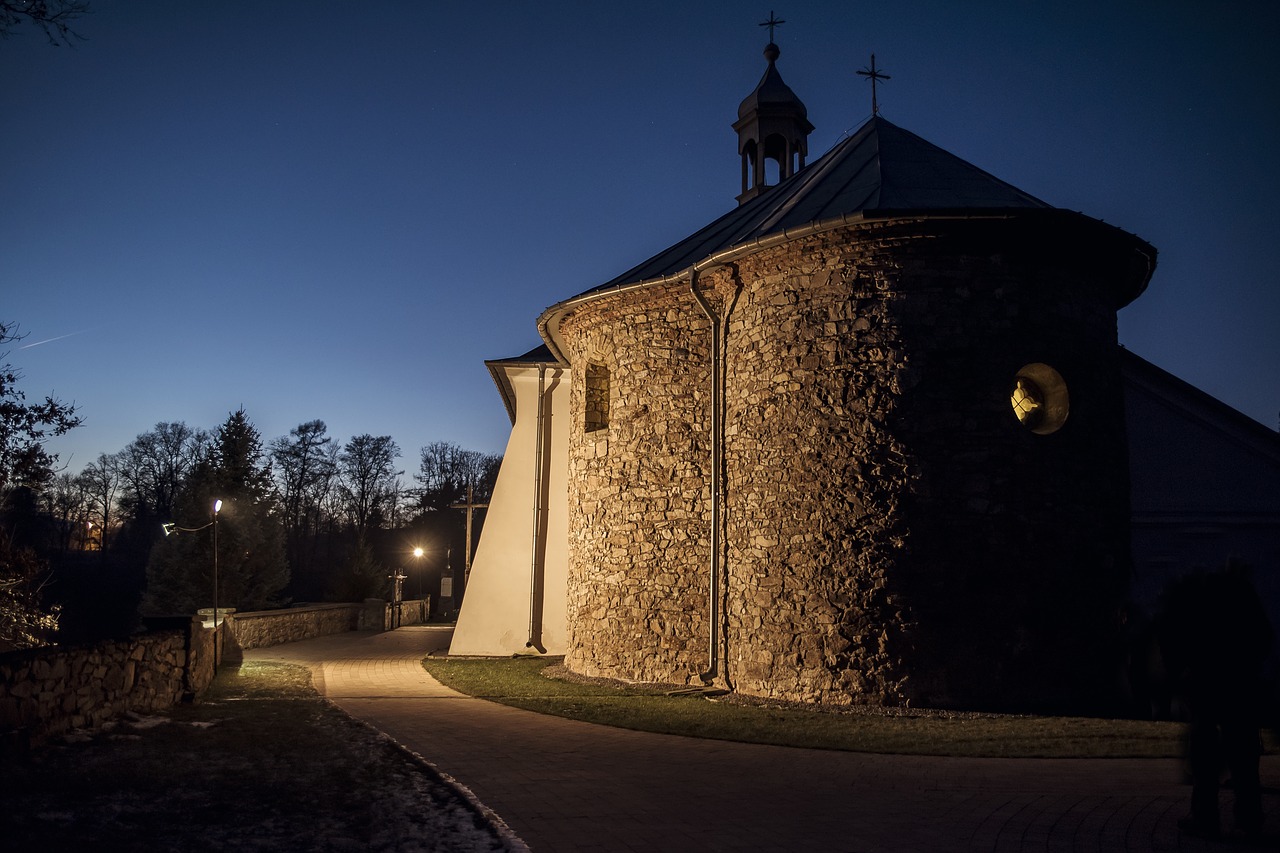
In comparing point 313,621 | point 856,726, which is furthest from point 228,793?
point 313,621

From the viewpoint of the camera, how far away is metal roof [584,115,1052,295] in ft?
35.8

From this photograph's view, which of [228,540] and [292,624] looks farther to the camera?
[228,540]

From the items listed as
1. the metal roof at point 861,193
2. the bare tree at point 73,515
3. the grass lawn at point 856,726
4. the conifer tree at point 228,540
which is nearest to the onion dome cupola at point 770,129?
the metal roof at point 861,193

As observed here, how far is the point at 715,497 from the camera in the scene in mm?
11789

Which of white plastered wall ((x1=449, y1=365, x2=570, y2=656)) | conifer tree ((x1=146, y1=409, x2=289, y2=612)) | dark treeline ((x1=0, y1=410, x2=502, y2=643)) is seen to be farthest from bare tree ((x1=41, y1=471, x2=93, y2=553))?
white plastered wall ((x1=449, y1=365, x2=570, y2=656))

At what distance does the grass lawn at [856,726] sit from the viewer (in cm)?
768

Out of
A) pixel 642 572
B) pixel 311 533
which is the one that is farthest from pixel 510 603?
pixel 311 533

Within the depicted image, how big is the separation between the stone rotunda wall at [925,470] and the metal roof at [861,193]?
1.80 ft

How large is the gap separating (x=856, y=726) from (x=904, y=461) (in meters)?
2.96

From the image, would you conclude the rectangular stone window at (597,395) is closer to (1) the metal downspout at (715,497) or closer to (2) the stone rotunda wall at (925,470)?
(1) the metal downspout at (715,497)

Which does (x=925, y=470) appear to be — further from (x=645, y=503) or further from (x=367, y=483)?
(x=367, y=483)

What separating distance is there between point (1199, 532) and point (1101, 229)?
4211 mm

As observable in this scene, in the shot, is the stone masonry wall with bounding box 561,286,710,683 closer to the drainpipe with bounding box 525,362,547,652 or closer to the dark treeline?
the drainpipe with bounding box 525,362,547,652

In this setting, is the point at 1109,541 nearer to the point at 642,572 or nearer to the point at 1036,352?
the point at 1036,352
